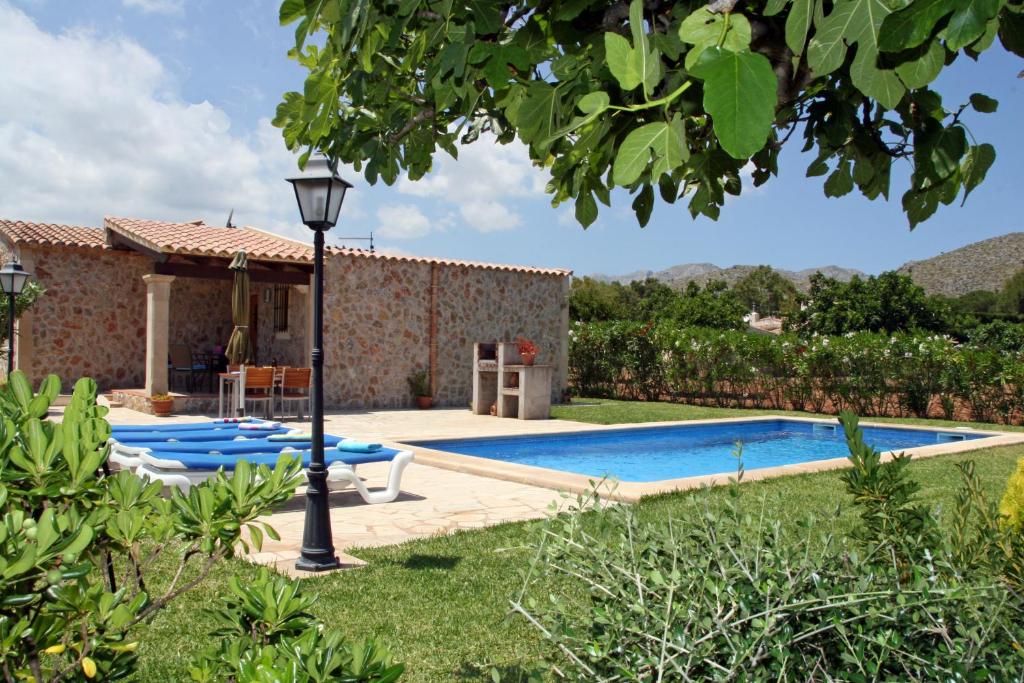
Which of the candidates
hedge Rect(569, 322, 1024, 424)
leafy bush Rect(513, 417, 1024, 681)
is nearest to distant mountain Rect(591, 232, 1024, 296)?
hedge Rect(569, 322, 1024, 424)

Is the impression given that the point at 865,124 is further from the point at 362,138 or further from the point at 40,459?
the point at 40,459

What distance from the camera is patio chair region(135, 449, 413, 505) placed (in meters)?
6.56

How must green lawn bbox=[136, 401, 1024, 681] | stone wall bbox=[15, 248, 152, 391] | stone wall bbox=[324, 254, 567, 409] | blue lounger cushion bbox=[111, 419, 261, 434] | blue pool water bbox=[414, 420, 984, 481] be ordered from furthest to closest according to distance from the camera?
1. stone wall bbox=[324, 254, 567, 409]
2. stone wall bbox=[15, 248, 152, 391]
3. blue pool water bbox=[414, 420, 984, 481]
4. blue lounger cushion bbox=[111, 419, 261, 434]
5. green lawn bbox=[136, 401, 1024, 681]

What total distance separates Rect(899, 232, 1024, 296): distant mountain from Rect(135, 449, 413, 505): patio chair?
235 feet

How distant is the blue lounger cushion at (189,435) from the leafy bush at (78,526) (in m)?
6.65

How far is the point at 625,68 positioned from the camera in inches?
49.0

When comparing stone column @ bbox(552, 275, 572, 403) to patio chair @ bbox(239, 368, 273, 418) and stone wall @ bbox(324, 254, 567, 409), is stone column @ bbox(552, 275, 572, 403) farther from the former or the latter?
patio chair @ bbox(239, 368, 273, 418)

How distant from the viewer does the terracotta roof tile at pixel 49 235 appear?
1556 centimetres

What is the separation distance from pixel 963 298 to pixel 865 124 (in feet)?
212

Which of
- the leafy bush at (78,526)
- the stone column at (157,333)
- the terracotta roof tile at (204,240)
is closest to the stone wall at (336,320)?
the terracotta roof tile at (204,240)

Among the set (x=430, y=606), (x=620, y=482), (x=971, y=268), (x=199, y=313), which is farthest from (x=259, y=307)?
(x=971, y=268)

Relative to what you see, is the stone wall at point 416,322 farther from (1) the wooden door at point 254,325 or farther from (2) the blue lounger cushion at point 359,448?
(2) the blue lounger cushion at point 359,448

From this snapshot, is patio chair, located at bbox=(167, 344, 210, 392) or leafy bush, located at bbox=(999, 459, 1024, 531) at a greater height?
patio chair, located at bbox=(167, 344, 210, 392)

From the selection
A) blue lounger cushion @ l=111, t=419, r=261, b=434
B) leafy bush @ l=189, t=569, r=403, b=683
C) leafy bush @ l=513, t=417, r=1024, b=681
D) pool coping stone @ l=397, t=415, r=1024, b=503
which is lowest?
pool coping stone @ l=397, t=415, r=1024, b=503
